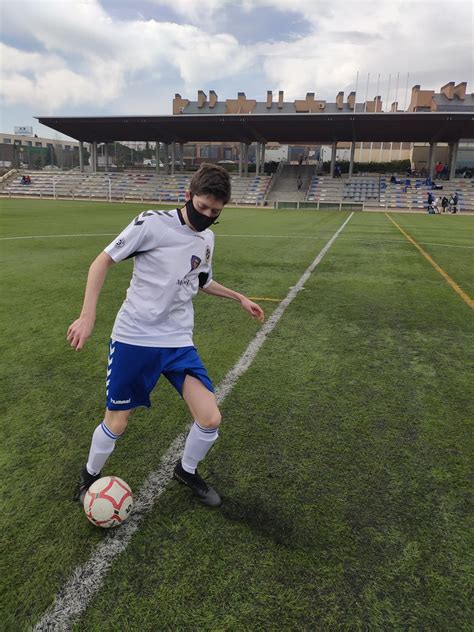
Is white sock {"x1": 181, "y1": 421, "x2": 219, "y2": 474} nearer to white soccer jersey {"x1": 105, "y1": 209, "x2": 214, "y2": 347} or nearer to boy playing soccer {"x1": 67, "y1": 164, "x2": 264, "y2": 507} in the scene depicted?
boy playing soccer {"x1": 67, "y1": 164, "x2": 264, "y2": 507}

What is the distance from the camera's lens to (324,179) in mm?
50625

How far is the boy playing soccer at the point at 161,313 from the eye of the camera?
8.84 feet

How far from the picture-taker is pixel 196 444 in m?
2.90

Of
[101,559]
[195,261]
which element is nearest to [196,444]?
[101,559]

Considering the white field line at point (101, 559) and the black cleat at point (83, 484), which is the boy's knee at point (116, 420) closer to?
the black cleat at point (83, 484)

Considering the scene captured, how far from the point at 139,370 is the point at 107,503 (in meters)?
0.78

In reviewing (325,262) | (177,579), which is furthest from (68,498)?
(325,262)

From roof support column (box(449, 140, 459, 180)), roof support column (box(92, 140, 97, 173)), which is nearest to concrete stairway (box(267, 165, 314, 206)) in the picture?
roof support column (box(449, 140, 459, 180))

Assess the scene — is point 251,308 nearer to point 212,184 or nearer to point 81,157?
point 212,184

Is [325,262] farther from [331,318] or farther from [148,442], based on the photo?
[148,442]

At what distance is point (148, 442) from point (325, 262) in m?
8.91

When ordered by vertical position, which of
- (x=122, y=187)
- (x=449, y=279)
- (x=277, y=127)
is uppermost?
(x=277, y=127)

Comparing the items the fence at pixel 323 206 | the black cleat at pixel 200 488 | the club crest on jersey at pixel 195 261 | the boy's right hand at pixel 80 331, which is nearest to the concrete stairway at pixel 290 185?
the fence at pixel 323 206

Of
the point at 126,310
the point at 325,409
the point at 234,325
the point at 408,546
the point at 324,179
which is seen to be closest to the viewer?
the point at 408,546
